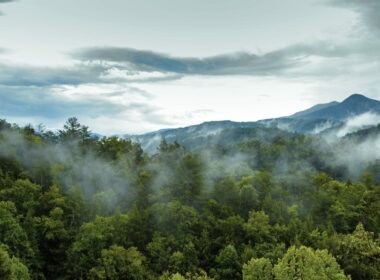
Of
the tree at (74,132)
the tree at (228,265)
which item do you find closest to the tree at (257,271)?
the tree at (228,265)

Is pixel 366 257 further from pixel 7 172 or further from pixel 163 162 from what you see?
pixel 7 172

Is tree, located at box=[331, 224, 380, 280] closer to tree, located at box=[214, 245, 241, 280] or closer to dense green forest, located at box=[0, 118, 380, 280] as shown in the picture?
dense green forest, located at box=[0, 118, 380, 280]

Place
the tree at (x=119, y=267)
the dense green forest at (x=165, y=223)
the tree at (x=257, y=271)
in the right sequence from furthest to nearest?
the dense green forest at (x=165, y=223), the tree at (x=119, y=267), the tree at (x=257, y=271)

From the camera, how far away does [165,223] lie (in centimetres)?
10231

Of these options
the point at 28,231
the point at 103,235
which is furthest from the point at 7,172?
the point at 103,235

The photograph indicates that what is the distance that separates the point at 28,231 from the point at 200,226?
116ft

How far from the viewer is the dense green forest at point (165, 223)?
85.6 meters

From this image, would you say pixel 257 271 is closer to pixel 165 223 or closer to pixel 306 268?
pixel 306 268

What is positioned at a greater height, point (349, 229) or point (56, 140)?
point (56, 140)

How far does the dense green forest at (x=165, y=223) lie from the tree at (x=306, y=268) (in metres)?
0.16

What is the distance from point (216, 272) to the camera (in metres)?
91.1

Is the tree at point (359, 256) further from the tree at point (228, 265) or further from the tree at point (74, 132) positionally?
the tree at point (74, 132)

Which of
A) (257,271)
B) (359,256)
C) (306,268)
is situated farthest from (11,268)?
(359,256)

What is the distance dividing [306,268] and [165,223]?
3588 cm
